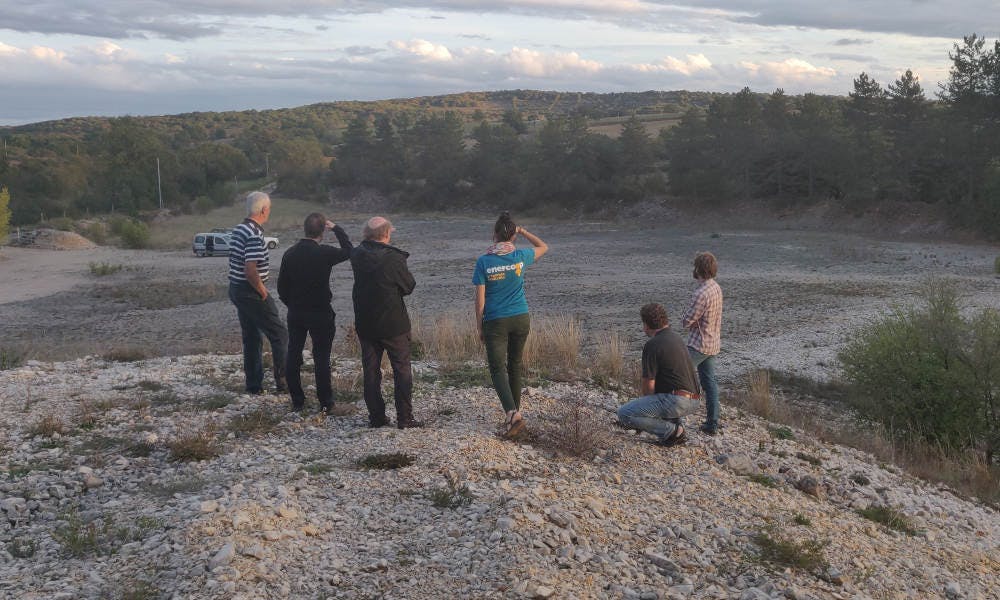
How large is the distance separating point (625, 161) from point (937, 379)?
49.7 m

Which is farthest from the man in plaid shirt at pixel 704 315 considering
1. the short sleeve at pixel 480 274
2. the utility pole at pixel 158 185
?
the utility pole at pixel 158 185

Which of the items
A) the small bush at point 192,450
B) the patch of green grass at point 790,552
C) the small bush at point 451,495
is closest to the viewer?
the patch of green grass at point 790,552

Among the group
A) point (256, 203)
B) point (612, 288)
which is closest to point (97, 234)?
point (612, 288)

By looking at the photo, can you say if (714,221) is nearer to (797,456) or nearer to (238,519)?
(797,456)

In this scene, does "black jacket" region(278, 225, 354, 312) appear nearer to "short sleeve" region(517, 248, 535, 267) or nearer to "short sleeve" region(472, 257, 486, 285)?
"short sleeve" region(472, 257, 486, 285)

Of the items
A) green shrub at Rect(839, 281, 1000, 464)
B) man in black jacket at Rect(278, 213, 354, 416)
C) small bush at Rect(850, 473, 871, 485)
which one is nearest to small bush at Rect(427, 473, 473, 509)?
man in black jacket at Rect(278, 213, 354, 416)

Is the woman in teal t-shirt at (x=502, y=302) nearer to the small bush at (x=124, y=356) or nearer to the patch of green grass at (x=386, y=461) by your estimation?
the patch of green grass at (x=386, y=461)

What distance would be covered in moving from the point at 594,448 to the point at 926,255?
2873 cm

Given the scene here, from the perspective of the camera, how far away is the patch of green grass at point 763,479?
273 inches

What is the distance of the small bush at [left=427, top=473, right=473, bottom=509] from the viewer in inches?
226

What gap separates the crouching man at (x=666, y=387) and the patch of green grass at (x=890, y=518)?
1.55 m

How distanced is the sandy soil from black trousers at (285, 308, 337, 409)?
5894 mm

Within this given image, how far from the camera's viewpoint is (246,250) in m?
7.93

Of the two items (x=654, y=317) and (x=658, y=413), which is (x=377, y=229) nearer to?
(x=654, y=317)
